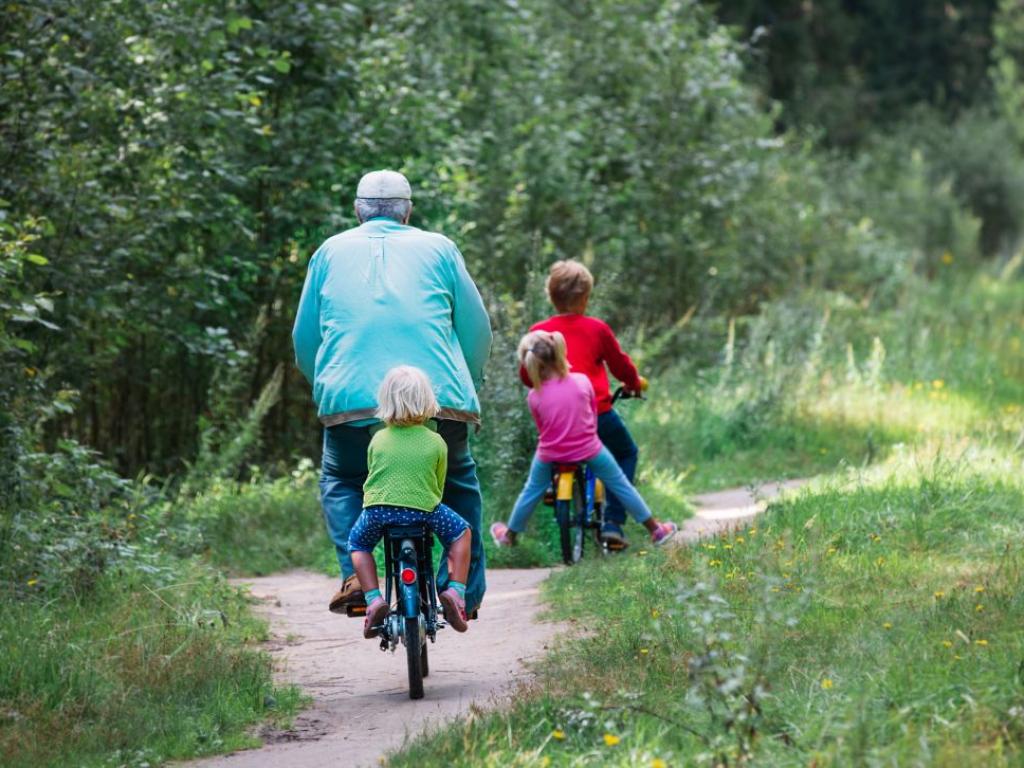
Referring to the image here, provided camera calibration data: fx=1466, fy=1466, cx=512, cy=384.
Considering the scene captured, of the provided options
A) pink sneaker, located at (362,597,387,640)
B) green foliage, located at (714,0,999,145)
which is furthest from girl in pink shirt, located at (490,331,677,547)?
green foliage, located at (714,0,999,145)

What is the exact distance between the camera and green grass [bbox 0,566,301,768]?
518cm

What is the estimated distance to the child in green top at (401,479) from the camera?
218 inches

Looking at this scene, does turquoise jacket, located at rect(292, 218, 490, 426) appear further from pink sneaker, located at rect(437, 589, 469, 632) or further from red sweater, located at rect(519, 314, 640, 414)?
red sweater, located at rect(519, 314, 640, 414)

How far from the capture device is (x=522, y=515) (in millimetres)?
8633

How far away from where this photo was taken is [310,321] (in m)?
6.02

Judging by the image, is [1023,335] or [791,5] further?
[791,5]

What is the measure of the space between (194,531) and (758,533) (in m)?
3.79

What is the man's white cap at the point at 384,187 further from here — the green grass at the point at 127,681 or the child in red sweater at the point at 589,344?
the child in red sweater at the point at 589,344

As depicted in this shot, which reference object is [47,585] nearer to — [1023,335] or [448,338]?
[448,338]

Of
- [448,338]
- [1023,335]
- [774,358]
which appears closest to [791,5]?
[1023,335]

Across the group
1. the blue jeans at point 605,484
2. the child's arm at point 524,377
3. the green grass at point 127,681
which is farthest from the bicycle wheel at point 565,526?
the green grass at point 127,681

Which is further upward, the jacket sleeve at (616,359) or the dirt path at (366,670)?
the jacket sleeve at (616,359)

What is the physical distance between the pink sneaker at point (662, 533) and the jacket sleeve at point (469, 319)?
2733 millimetres

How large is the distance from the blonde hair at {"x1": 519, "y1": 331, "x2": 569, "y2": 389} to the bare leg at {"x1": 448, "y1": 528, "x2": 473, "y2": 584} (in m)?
2.47
